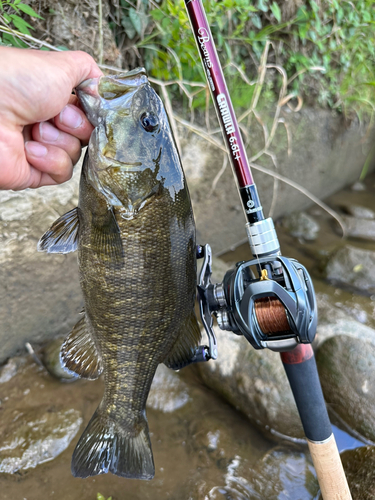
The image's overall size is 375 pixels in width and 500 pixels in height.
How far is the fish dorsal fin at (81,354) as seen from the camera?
1.53 metres

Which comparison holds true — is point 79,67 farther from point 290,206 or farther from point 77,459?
point 290,206

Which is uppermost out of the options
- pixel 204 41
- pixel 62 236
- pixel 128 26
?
pixel 204 41

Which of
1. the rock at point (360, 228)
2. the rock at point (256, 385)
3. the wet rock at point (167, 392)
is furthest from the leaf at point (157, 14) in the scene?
the rock at point (360, 228)

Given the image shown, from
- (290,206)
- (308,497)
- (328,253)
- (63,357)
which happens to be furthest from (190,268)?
(290,206)

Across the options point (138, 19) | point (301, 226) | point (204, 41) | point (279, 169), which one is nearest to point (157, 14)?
point (138, 19)

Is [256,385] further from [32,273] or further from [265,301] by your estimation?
[32,273]

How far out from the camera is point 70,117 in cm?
141

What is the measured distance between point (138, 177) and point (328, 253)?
3.22m

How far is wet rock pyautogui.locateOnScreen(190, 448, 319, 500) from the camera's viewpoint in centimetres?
209

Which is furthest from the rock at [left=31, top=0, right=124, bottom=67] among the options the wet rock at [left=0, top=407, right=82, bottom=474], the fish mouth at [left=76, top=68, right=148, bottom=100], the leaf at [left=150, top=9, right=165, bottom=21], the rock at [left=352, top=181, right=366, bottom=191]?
the rock at [left=352, top=181, right=366, bottom=191]

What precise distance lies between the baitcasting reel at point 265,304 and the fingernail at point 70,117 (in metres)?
0.67

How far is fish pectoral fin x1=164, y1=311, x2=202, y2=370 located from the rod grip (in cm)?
69

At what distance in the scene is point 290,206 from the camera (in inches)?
187

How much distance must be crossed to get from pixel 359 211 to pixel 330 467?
394 centimetres
